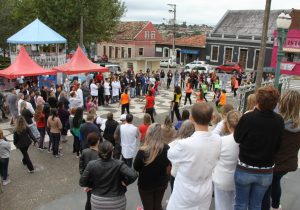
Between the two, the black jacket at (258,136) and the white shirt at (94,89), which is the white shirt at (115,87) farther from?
the black jacket at (258,136)

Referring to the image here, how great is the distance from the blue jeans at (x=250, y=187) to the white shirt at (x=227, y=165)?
0.09 meters

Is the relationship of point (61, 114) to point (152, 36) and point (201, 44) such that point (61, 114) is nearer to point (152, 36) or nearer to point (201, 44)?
point (201, 44)

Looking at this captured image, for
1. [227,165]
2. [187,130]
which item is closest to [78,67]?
[187,130]

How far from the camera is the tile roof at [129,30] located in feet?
165

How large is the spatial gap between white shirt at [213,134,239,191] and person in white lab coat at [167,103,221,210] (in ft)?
1.36

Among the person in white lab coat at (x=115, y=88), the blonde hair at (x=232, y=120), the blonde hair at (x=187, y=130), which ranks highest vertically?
the blonde hair at (x=232, y=120)

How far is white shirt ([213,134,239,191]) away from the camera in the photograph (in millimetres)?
3667

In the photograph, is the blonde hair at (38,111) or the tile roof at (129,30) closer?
the blonde hair at (38,111)

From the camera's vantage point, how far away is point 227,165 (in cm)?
374

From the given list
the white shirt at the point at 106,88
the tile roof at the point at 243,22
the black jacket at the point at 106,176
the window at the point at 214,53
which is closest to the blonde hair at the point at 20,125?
the black jacket at the point at 106,176

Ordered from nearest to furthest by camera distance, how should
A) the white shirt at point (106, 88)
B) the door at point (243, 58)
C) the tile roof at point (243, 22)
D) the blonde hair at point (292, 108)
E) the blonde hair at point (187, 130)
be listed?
the blonde hair at point (292, 108) < the blonde hair at point (187, 130) < the white shirt at point (106, 88) < the tile roof at point (243, 22) < the door at point (243, 58)

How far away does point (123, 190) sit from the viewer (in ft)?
13.4

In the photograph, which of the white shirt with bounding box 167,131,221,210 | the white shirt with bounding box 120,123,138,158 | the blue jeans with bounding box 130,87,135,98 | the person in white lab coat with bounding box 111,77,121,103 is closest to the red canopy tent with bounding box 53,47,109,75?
the person in white lab coat with bounding box 111,77,121,103

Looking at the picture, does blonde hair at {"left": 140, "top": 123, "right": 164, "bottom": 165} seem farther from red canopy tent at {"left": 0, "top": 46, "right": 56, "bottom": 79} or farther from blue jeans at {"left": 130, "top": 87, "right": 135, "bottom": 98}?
blue jeans at {"left": 130, "top": 87, "right": 135, "bottom": 98}
